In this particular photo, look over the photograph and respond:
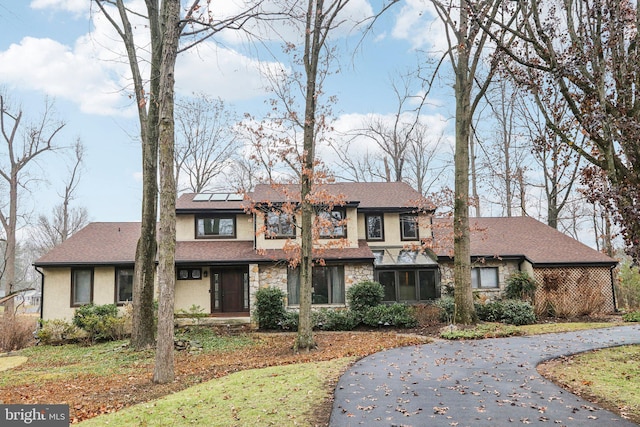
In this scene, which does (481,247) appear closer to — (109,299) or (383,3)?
(383,3)

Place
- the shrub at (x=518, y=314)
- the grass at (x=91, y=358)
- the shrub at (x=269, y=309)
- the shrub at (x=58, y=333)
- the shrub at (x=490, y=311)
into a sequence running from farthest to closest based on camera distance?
the shrub at (x=269, y=309) < the shrub at (x=490, y=311) < the shrub at (x=518, y=314) < the shrub at (x=58, y=333) < the grass at (x=91, y=358)

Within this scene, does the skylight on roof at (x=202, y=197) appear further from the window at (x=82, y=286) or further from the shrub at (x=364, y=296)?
the shrub at (x=364, y=296)

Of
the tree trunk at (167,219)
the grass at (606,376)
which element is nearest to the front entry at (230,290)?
the tree trunk at (167,219)

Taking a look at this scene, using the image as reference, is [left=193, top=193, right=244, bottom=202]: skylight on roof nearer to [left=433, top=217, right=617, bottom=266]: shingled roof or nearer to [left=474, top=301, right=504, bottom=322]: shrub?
[left=433, top=217, right=617, bottom=266]: shingled roof

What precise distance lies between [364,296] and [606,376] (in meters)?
10.0

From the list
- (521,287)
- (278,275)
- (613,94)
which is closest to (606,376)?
(613,94)

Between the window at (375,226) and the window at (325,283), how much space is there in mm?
2556

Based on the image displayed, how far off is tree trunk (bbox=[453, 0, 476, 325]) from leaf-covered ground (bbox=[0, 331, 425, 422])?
7.23 feet

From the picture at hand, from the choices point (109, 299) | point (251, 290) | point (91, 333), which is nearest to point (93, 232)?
point (109, 299)

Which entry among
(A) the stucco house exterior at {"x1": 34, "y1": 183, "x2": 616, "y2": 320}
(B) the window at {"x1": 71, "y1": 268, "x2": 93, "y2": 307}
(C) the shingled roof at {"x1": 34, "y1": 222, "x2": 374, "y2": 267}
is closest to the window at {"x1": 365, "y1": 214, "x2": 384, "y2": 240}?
(A) the stucco house exterior at {"x1": 34, "y1": 183, "x2": 616, "y2": 320}

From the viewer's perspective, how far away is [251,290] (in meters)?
18.2

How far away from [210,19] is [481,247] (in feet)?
48.7

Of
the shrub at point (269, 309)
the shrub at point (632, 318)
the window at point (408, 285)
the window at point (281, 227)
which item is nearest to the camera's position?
the shrub at point (632, 318)

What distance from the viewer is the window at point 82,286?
1833 cm
